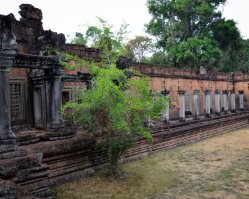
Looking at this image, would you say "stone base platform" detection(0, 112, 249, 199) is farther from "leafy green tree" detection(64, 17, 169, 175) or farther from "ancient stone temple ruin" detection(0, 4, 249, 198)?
"leafy green tree" detection(64, 17, 169, 175)

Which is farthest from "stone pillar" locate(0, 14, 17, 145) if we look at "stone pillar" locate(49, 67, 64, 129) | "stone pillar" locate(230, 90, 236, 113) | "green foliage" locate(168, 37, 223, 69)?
"green foliage" locate(168, 37, 223, 69)

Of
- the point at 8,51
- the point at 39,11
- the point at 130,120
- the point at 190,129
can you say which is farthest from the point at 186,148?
the point at 8,51

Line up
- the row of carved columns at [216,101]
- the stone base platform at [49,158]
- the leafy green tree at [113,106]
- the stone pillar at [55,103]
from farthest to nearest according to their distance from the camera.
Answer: the row of carved columns at [216,101], the stone pillar at [55,103], the leafy green tree at [113,106], the stone base platform at [49,158]

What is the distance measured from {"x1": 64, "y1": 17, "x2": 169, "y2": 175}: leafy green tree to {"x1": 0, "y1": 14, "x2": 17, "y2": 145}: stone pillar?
5.35ft

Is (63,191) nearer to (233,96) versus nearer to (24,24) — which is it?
(24,24)

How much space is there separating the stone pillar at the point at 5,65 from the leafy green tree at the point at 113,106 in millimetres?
1630

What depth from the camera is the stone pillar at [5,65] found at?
249 inches

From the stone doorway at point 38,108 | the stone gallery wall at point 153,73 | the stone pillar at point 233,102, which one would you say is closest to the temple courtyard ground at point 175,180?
the stone doorway at point 38,108

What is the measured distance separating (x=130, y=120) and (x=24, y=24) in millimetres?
5090

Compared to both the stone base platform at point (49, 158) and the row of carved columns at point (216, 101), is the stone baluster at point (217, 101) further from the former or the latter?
the stone base platform at point (49, 158)

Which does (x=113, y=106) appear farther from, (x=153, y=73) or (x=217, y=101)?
(x=217, y=101)

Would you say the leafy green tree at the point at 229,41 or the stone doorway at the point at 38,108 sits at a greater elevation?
the leafy green tree at the point at 229,41

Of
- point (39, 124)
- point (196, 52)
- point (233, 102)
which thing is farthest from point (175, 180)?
point (196, 52)

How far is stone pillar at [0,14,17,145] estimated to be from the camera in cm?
632
